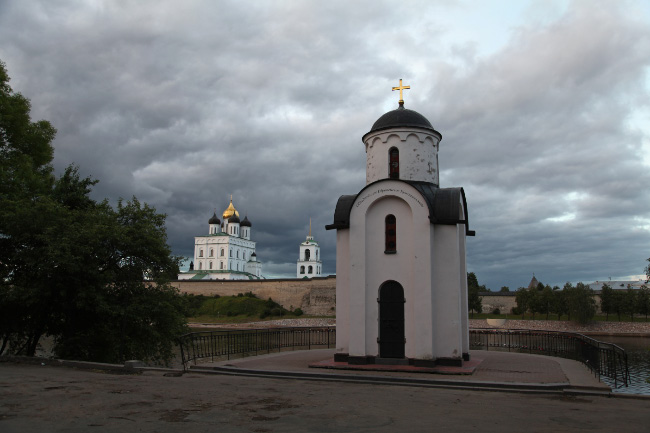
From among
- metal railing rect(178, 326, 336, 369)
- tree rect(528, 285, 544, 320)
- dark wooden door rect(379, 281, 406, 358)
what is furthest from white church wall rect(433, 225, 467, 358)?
tree rect(528, 285, 544, 320)

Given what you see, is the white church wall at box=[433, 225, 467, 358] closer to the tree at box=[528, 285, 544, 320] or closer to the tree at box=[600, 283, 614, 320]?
the tree at box=[528, 285, 544, 320]

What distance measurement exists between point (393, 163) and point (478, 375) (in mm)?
7224

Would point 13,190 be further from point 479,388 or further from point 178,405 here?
point 479,388

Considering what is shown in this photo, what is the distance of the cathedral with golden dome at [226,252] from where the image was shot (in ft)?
357

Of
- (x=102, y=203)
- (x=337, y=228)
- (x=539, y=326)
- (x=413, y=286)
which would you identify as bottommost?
(x=539, y=326)

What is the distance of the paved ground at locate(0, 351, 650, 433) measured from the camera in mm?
6971

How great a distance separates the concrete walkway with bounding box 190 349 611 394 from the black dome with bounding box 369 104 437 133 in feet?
25.8

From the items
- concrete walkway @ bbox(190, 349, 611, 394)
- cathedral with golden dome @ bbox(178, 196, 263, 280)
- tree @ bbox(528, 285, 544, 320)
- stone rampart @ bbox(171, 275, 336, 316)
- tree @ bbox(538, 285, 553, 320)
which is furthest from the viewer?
cathedral with golden dome @ bbox(178, 196, 263, 280)

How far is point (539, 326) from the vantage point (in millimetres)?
54344

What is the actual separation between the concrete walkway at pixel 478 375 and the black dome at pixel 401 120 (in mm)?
7874

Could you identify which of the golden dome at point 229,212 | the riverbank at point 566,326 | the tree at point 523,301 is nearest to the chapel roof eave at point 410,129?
the riverbank at point 566,326

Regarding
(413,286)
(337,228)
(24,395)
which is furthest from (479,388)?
(24,395)

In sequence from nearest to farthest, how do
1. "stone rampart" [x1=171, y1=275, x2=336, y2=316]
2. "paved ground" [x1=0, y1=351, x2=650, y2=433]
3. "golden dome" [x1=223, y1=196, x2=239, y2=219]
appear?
"paved ground" [x1=0, y1=351, x2=650, y2=433] < "stone rampart" [x1=171, y1=275, x2=336, y2=316] < "golden dome" [x1=223, y1=196, x2=239, y2=219]

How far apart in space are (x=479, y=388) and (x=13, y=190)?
16344 mm
